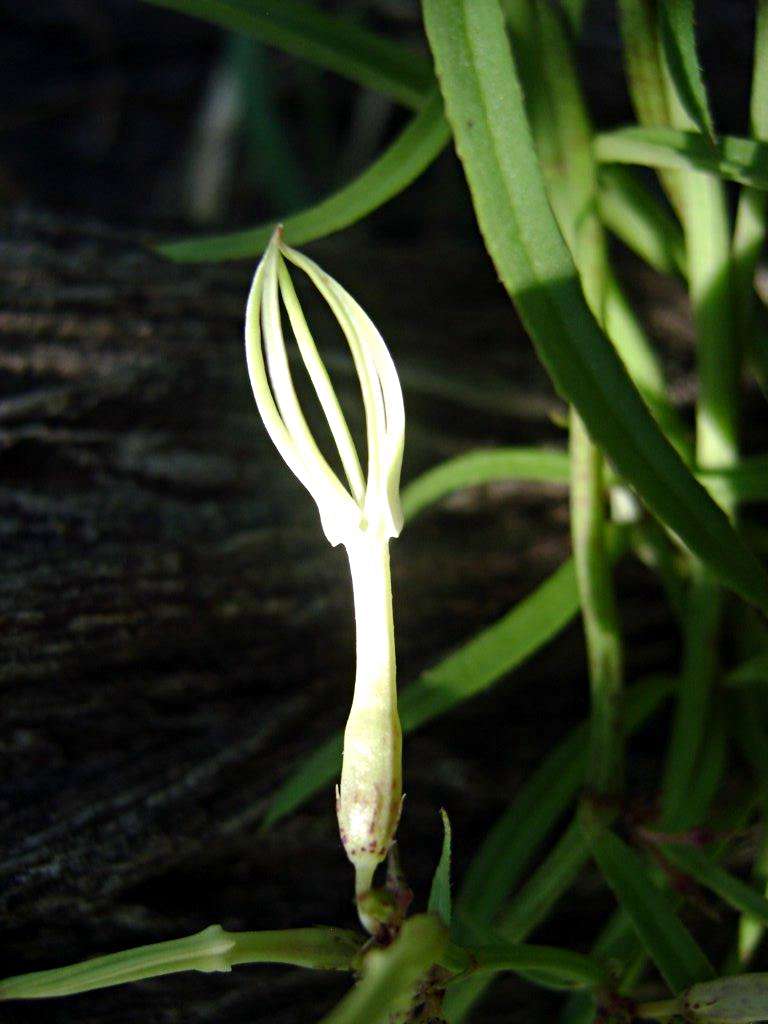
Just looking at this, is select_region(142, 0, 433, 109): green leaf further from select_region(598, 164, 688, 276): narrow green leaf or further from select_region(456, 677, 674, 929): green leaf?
select_region(456, 677, 674, 929): green leaf

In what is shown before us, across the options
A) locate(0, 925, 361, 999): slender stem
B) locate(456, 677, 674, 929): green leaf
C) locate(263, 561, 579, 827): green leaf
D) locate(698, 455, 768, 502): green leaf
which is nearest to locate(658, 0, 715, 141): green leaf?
locate(698, 455, 768, 502): green leaf

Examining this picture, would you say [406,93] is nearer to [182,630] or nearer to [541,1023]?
[182,630]

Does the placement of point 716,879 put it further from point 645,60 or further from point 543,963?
point 645,60

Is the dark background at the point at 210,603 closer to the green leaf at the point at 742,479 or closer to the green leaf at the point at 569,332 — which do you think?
the green leaf at the point at 742,479

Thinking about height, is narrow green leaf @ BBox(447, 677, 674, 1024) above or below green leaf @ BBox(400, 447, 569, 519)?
below

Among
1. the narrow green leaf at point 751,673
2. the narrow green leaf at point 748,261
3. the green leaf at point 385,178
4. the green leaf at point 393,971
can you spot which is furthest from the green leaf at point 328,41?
the green leaf at point 393,971

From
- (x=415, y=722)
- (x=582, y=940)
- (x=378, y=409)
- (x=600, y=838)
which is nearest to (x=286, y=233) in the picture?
(x=378, y=409)

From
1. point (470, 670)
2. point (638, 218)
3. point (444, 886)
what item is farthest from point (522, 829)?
point (638, 218)
